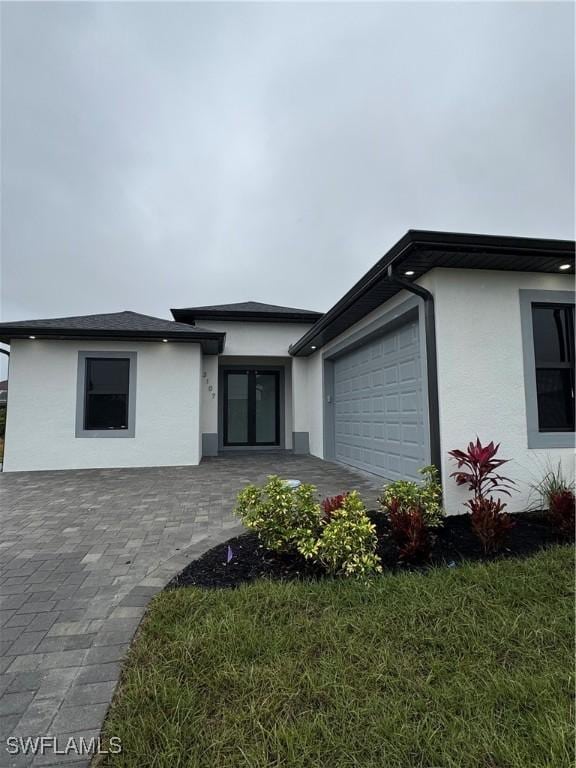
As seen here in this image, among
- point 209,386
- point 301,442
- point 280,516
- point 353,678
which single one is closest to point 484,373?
point 280,516

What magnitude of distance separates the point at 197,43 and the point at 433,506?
34.6ft

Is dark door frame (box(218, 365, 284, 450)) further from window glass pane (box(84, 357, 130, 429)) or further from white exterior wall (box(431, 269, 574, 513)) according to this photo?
white exterior wall (box(431, 269, 574, 513))

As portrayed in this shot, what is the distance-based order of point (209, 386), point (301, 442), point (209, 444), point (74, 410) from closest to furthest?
1. point (74, 410)
2. point (209, 386)
3. point (209, 444)
4. point (301, 442)

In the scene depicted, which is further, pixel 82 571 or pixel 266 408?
pixel 266 408

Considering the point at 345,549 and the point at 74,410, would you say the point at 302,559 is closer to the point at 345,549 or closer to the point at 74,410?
the point at 345,549

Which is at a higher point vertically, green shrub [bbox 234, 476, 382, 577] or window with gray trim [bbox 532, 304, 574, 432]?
window with gray trim [bbox 532, 304, 574, 432]

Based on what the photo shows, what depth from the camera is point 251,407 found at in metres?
12.5

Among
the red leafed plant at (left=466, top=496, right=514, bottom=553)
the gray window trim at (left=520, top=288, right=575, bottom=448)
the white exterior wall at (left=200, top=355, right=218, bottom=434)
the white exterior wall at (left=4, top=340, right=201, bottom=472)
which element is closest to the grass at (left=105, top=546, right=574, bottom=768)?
the red leafed plant at (left=466, top=496, right=514, bottom=553)

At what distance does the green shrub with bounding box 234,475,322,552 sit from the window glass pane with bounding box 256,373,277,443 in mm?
9082

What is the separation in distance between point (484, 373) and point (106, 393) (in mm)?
8093

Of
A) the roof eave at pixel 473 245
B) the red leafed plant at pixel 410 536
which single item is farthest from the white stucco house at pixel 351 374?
the red leafed plant at pixel 410 536

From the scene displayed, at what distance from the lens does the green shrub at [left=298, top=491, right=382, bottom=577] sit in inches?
116

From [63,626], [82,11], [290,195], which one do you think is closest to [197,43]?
[82,11]

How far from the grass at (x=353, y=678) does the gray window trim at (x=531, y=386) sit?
93.8 inches
